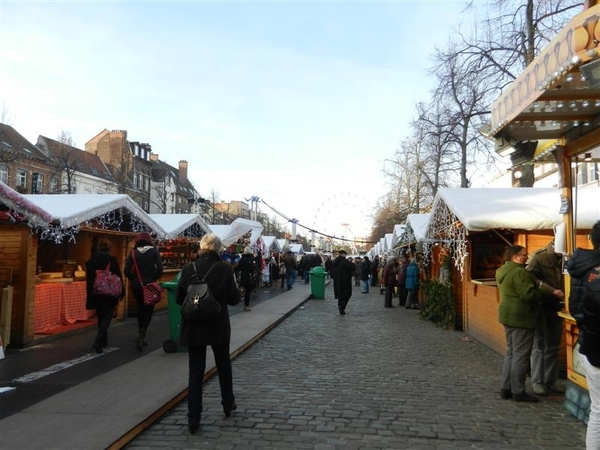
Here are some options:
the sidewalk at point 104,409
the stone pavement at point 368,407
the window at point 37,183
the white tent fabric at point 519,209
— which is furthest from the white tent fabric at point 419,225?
the window at point 37,183

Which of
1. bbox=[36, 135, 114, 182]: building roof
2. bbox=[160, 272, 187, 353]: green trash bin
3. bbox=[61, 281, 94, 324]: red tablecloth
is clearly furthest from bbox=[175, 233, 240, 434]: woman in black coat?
bbox=[36, 135, 114, 182]: building roof

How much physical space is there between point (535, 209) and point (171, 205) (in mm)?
60739

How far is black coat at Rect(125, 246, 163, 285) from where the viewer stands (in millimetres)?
8023

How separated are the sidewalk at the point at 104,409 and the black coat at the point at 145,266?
1308 mm

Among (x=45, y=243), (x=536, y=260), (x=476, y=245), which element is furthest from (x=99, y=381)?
(x=476, y=245)

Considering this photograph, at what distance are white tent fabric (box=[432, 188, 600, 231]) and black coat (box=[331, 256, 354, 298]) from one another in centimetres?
454

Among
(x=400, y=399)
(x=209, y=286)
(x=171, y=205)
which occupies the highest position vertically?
(x=171, y=205)

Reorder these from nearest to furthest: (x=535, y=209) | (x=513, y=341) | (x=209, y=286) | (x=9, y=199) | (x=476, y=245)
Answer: (x=209, y=286) < (x=513, y=341) < (x=9, y=199) < (x=535, y=209) < (x=476, y=245)

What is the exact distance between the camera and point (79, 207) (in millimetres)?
9727

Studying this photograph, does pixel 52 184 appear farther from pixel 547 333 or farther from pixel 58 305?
pixel 547 333

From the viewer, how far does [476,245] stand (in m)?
10.9

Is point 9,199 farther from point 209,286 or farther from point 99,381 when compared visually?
point 209,286

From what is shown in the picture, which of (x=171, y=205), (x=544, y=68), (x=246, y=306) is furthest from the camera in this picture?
(x=171, y=205)

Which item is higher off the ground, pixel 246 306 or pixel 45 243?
pixel 45 243
